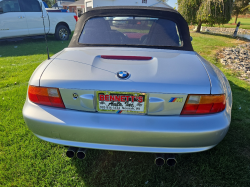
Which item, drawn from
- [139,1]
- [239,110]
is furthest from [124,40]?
[139,1]

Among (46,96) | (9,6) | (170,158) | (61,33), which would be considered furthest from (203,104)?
(61,33)

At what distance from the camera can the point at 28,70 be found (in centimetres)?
509

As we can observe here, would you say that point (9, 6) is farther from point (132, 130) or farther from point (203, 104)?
point (203, 104)

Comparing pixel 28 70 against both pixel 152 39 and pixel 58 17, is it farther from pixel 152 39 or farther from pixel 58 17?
pixel 58 17

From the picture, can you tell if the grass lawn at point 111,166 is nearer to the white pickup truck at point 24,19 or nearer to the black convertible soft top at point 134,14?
the black convertible soft top at point 134,14

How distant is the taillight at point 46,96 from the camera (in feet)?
5.47

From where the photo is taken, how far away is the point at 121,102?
62.6 inches

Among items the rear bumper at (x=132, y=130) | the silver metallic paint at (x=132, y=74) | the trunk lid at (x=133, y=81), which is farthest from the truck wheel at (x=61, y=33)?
the rear bumper at (x=132, y=130)

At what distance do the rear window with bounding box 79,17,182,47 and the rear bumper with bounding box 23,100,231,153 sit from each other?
115 centimetres

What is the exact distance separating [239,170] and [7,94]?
3.97 m

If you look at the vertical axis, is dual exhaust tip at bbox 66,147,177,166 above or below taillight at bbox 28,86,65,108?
below

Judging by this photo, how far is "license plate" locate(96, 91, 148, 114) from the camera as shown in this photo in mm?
1558

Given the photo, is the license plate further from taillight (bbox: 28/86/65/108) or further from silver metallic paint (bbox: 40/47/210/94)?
taillight (bbox: 28/86/65/108)

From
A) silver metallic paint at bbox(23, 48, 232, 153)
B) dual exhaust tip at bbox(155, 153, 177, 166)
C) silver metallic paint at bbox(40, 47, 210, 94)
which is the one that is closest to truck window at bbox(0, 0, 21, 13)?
silver metallic paint at bbox(40, 47, 210, 94)
